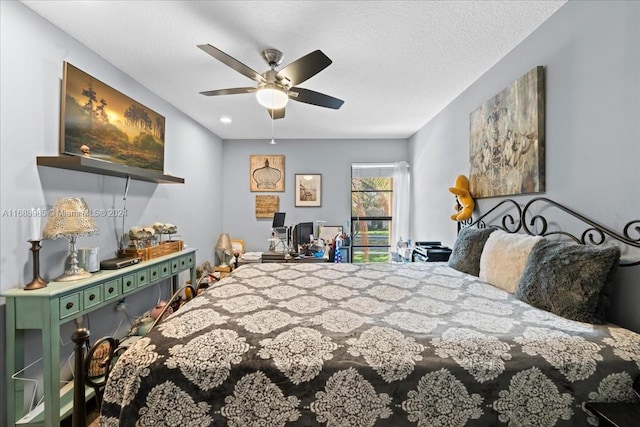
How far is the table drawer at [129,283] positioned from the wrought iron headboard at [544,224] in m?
3.16

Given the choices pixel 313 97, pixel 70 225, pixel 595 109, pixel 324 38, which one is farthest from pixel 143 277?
pixel 595 109

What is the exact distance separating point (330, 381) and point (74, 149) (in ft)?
8.14

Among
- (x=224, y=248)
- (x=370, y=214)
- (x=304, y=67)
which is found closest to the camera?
(x=304, y=67)

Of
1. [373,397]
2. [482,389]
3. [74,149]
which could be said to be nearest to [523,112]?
[482,389]

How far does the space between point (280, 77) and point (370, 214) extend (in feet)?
11.6

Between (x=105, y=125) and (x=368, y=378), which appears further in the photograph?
(x=105, y=125)

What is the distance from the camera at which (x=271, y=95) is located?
7.27ft

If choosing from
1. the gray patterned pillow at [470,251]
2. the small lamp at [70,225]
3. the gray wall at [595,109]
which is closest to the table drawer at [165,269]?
the small lamp at [70,225]

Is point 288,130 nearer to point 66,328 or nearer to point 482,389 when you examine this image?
point 66,328

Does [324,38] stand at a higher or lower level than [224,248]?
higher

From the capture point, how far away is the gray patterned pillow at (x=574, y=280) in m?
1.31

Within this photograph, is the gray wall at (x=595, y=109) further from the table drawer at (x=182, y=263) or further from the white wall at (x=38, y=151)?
the white wall at (x=38, y=151)

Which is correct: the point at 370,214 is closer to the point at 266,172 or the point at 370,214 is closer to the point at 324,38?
the point at 266,172

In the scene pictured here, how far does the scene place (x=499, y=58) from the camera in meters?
2.37
